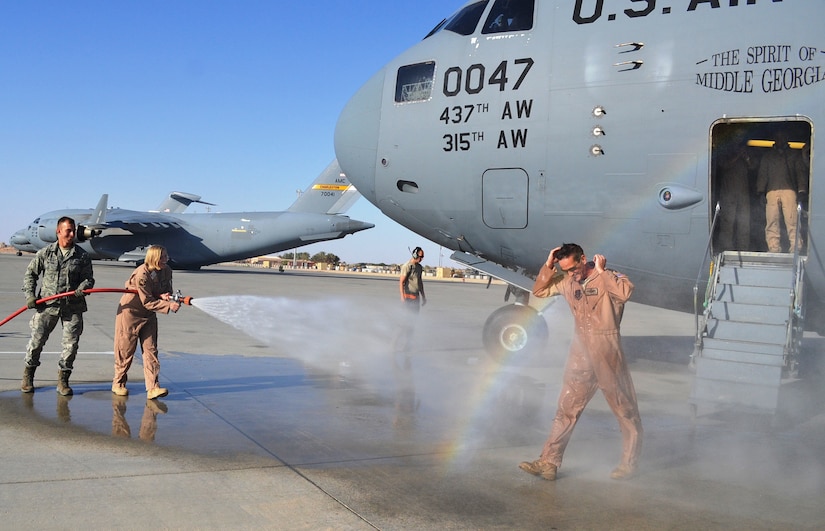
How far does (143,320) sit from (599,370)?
545cm

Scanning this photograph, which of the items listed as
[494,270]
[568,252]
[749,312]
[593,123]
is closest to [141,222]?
[494,270]

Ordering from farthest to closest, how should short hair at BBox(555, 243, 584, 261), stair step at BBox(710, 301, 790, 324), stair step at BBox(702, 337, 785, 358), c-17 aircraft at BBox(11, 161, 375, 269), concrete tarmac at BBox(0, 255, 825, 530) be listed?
c-17 aircraft at BBox(11, 161, 375, 269) < stair step at BBox(710, 301, 790, 324) < stair step at BBox(702, 337, 785, 358) < short hair at BBox(555, 243, 584, 261) < concrete tarmac at BBox(0, 255, 825, 530)

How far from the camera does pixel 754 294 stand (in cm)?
842

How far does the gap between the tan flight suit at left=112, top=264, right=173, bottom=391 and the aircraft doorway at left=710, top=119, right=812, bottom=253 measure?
7119mm

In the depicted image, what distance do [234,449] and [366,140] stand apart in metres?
6.39

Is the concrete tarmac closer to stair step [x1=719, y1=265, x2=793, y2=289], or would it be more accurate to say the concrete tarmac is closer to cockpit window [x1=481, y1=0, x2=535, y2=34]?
stair step [x1=719, y1=265, x2=793, y2=289]

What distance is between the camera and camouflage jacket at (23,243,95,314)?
8.24 metres

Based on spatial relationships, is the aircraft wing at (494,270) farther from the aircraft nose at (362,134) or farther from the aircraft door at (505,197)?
the aircraft nose at (362,134)

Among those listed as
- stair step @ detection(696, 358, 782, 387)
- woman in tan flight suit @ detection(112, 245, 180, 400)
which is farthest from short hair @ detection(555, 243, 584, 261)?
woman in tan flight suit @ detection(112, 245, 180, 400)

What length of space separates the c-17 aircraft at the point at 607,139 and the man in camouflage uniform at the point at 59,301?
4832 millimetres

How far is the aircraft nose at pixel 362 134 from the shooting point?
11.4 meters

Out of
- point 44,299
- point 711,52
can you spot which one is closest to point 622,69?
point 711,52

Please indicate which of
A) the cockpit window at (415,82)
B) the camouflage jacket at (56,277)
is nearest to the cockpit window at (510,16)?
the cockpit window at (415,82)

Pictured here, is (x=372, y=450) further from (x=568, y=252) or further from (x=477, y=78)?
(x=477, y=78)
